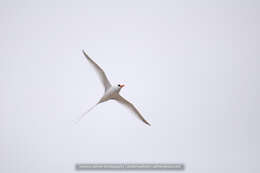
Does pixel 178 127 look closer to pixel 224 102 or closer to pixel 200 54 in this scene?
pixel 224 102

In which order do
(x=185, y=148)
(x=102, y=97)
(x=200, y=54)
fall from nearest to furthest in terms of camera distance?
1. (x=102, y=97)
2. (x=185, y=148)
3. (x=200, y=54)

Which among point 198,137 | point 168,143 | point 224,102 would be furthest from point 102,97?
point 224,102

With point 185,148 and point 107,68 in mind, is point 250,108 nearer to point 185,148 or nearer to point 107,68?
point 185,148

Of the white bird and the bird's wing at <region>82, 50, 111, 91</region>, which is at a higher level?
the bird's wing at <region>82, 50, 111, 91</region>

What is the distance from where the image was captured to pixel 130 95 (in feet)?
7.58

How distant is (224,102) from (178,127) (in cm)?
36

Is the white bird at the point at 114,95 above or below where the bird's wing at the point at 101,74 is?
below

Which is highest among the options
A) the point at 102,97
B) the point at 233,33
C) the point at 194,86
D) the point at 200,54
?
the point at 233,33

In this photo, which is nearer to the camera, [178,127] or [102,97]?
[102,97]

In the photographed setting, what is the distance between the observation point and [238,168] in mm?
2213

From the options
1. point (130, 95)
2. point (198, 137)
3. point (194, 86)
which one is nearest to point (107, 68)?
point (130, 95)

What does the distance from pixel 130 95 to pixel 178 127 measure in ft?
1.22

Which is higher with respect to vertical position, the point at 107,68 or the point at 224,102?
the point at 107,68

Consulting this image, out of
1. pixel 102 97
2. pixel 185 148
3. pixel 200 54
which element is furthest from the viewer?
pixel 200 54
